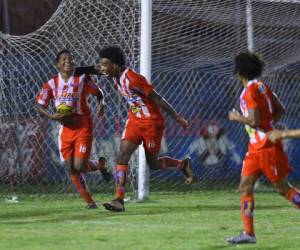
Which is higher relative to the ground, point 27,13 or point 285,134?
point 27,13

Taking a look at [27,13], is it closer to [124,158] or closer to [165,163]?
[165,163]

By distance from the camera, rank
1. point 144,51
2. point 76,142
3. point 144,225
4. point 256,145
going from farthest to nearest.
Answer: point 144,51
point 76,142
point 144,225
point 256,145

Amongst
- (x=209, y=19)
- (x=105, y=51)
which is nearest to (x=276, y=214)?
(x=105, y=51)

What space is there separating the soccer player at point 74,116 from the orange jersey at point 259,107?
153 inches

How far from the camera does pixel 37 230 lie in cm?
930

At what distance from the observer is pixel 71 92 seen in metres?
12.3

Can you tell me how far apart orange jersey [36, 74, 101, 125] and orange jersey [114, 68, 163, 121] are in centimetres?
84

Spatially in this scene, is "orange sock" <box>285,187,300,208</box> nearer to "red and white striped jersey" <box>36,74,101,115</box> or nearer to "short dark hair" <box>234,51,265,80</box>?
"short dark hair" <box>234,51,265,80</box>

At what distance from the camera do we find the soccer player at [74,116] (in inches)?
477

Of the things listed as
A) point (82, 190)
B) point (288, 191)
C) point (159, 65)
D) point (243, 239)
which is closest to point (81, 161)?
point (82, 190)

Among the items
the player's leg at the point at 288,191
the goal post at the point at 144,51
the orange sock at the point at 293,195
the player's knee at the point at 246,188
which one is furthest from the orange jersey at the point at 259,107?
the goal post at the point at 144,51

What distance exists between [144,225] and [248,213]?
172 centimetres

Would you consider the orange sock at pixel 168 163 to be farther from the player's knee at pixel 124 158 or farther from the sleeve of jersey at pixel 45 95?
the sleeve of jersey at pixel 45 95

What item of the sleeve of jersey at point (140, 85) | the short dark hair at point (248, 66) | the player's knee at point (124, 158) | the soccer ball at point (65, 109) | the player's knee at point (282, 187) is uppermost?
the short dark hair at point (248, 66)
